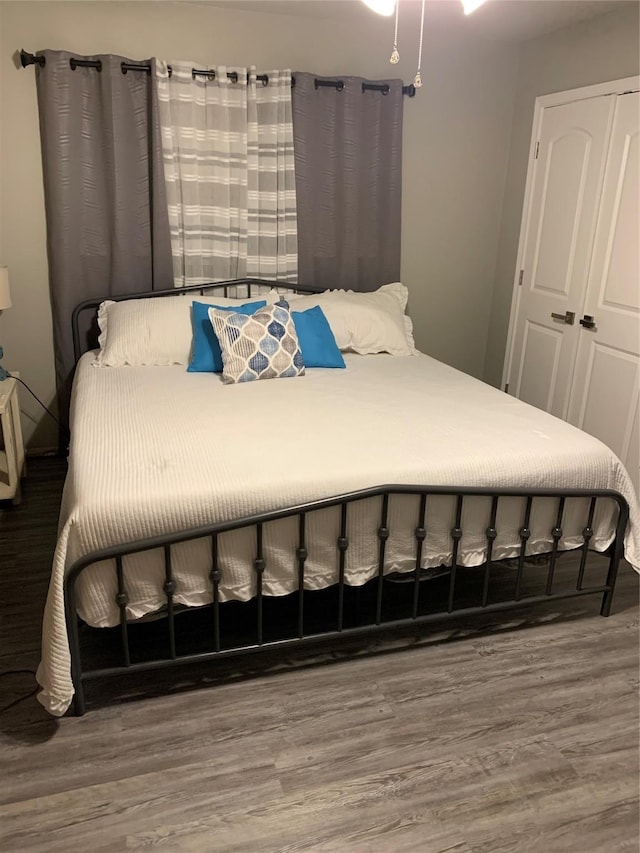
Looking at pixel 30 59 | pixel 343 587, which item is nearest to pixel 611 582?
pixel 343 587

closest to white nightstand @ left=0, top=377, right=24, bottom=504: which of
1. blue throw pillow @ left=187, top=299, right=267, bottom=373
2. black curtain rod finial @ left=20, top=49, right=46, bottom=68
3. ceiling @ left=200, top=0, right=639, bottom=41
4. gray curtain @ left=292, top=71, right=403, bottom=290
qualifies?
blue throw pillow @ left=187, top=299, right=267, bottom=373

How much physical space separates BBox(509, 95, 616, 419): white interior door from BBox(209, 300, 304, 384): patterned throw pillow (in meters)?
1.59

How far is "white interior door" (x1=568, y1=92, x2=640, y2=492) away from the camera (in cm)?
318

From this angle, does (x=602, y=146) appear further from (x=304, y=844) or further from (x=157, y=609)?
(x=304, y=844)

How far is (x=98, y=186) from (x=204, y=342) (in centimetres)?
101

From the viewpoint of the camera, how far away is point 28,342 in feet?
11.6

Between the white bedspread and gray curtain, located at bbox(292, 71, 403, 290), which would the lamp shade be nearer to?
the white bedspread

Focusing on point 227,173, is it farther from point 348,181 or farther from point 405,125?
point 405,125

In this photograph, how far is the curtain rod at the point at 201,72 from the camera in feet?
10.2

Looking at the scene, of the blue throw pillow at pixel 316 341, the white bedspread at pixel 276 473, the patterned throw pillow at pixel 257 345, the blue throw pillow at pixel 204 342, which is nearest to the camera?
the white bedspread at pixel 276 473

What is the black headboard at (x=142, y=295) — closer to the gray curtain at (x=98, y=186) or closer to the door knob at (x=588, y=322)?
the gray curtain at (x=98, y=186)

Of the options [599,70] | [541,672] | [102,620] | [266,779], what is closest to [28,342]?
[102,620]

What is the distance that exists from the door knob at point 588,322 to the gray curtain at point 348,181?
3.56 feet

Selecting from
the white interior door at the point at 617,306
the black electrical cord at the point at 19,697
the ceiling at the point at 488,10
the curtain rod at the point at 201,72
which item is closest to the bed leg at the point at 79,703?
the black electrical cord at the point at 19,697
